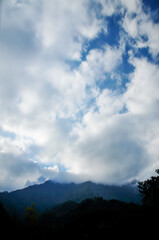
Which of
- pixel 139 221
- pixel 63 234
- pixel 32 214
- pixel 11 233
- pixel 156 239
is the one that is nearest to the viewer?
pixel 156 239

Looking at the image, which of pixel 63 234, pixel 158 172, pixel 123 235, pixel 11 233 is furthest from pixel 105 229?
pixel 158 172

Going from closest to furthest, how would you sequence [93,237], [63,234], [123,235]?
[123,235], [93,237], [63,234]

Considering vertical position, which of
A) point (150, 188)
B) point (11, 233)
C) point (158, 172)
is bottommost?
point (11, 233)

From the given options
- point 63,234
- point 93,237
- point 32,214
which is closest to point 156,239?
point 93,237

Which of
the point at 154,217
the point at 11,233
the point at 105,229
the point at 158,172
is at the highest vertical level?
the point at 158,172

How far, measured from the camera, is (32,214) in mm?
60938

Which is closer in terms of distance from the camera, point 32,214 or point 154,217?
point 154,217

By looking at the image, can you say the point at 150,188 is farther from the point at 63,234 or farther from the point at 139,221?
the point at 63,234

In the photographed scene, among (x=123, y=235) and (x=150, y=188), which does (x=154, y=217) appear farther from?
(x=150, y=188)

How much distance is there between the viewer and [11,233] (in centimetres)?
4684

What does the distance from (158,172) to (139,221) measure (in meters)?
31.8

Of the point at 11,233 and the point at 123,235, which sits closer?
the point at 123,235

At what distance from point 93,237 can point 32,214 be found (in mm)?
38423

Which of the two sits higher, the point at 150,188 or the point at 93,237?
the point at 150,188
